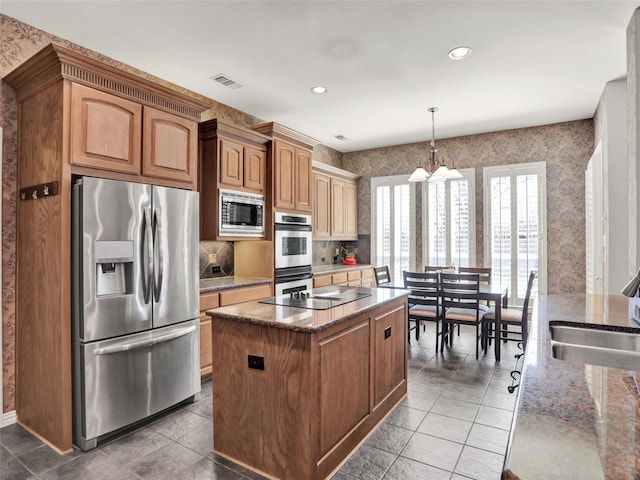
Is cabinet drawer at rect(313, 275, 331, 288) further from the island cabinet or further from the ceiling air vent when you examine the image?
the ceiling air vent

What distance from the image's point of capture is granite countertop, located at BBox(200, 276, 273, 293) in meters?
3.44

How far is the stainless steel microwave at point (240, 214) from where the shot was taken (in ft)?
12.3

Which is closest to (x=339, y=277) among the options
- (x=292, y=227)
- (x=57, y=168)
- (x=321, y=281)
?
(x=321, y=281)

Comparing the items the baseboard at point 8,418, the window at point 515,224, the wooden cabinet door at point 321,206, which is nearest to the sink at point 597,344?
the baseboard at point 8,418

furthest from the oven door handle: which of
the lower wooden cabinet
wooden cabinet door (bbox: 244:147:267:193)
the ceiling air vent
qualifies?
the ceiling air vent

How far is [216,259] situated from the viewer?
4.21 m

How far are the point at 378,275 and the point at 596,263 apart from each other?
240 centimetres

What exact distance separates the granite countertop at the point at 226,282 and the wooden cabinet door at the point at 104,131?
1.20m

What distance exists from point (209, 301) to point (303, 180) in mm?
2053

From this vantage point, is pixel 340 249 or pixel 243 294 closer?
pixel 243 294

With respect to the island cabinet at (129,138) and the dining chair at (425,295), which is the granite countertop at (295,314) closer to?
the island cabinet at (129,138)

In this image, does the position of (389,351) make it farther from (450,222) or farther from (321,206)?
(450,222)

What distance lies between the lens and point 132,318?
2617 millimetres

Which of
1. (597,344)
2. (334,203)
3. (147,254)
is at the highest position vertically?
(334,203)
